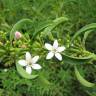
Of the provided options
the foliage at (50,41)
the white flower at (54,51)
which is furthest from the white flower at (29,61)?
the foliage at (50,41)

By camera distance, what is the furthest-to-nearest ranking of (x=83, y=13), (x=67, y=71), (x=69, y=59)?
(x=83, y=13), (x=67, y=71), (x=69, y=59)

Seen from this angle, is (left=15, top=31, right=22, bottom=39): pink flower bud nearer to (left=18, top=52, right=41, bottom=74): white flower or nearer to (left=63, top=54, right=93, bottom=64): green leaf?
(left=18, top=52, right=41, bottom=74): white flower

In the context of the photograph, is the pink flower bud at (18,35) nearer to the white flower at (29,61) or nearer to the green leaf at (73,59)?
the white flower at (29,61)

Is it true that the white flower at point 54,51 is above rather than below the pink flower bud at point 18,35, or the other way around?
below

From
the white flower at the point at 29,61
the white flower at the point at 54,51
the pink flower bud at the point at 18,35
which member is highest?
the pink flower bud at the point at 18,35

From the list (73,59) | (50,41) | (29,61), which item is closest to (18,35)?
(29,61)

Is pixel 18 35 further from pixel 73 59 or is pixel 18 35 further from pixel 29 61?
pixel 73 59

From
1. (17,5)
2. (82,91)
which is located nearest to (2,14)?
(17,5)

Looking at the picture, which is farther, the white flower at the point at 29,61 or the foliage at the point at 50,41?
the foliage at the point at 50,41

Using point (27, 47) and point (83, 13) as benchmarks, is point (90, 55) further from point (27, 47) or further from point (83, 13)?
point (83, 13)

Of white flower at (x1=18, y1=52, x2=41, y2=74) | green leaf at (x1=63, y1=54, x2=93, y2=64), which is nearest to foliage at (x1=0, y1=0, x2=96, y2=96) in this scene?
white flower at (x1=18, y1=52, x2=41, y2=74)

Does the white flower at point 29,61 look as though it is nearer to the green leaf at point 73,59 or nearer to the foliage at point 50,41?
the green leaf at point 73,59
